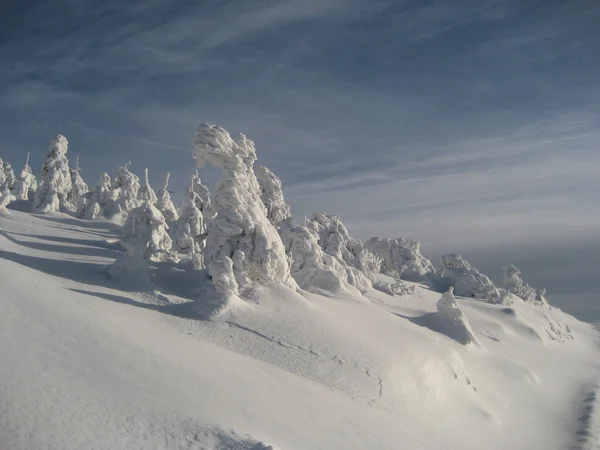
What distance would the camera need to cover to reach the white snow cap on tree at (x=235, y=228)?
86.6 ft

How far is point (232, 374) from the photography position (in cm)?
1738

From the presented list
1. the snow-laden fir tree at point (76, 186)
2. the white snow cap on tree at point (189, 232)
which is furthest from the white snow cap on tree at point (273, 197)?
the snow-laden fir tree at point (76, 186)

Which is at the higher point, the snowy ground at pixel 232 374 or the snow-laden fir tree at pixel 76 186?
the snow-laden fir tree at pixel 76 186

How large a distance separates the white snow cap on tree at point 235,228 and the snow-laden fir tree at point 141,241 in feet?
9.98

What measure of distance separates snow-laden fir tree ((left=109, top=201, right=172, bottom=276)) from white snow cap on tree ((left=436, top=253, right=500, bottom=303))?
49.7m

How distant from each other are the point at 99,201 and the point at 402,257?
47.3 meters

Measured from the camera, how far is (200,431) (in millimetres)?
13164

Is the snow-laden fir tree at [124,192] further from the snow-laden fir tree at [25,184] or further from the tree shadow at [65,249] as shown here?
the tree shadow at [65,249]

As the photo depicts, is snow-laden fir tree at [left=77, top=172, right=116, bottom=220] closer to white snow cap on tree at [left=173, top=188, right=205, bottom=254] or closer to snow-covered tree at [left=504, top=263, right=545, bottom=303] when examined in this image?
white snow cap on tree at [left=173, top=188, right=205, bottom=254]

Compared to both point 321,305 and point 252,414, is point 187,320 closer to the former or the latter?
point 252,414

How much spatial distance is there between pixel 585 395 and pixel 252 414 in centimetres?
2891

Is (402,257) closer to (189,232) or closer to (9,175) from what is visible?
(189,232)

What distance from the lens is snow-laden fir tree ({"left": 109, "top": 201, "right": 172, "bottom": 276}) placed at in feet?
82.4

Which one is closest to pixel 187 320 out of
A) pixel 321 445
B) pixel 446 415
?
pixel 321 445
